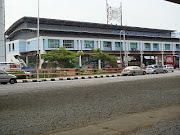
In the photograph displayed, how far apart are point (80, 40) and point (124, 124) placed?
51.9 meters

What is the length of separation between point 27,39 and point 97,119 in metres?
54.3

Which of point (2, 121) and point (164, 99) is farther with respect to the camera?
point (164, 99)

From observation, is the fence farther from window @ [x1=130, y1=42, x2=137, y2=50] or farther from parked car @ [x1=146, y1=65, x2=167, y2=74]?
window @ [x1=130, y1=42, x2=137, y2=50]

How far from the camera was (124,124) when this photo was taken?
693cm

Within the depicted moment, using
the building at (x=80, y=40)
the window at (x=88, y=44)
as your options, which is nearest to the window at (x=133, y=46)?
the building at (x=80, y=40)

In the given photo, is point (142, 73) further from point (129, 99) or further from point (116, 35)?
point (116, 35)

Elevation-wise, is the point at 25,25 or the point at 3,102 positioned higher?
the point at 25,25

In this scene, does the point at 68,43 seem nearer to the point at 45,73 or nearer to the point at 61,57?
the point at 61,57

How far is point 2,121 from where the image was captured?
7.70 metres

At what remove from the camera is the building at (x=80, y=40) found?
182 ft

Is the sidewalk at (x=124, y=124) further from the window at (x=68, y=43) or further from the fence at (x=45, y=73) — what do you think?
the window at (x=68, y=43)

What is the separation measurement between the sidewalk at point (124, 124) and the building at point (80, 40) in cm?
4092

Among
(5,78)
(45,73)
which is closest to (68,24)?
(45,73)

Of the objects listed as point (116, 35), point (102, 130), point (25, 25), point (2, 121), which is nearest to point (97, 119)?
point (102, 130)
